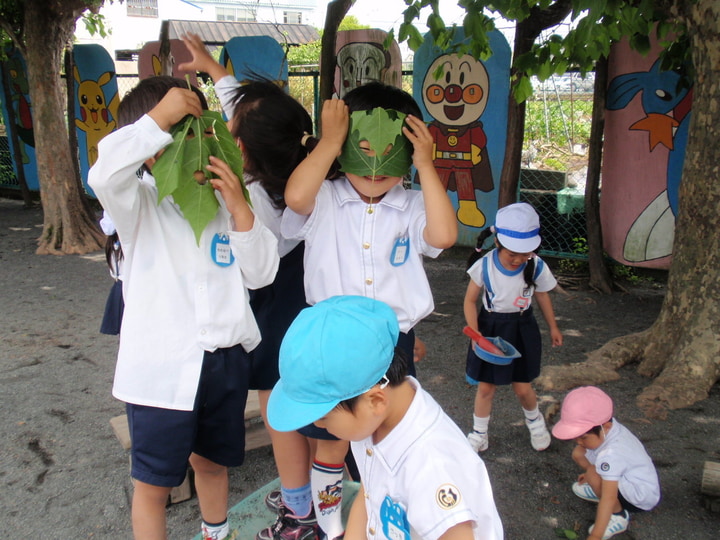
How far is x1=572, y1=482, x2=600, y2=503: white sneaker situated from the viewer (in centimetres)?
262

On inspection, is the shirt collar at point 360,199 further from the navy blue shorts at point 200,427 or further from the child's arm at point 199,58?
the child's arm at point 199,58

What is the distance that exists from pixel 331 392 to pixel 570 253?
5.18 metres

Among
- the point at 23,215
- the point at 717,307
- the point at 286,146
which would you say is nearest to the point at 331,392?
the point at 286,146

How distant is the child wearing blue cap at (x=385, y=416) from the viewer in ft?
4.03

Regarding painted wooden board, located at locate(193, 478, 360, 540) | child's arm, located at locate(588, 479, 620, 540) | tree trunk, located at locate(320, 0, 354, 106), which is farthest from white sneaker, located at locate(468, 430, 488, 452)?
tree trunk, located at locate(320, 0, 354, 106)

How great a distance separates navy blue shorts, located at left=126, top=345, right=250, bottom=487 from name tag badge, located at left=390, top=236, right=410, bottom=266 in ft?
1.79

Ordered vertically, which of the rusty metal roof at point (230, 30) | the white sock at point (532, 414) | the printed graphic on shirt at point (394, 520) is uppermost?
the rusty metal roof at point (230, 30)

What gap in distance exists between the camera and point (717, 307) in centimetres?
347

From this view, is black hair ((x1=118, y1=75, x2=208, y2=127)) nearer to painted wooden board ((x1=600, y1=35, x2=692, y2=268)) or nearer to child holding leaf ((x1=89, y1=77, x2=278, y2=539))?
child holding leaf ((x1=89, y1=77, x2=278, y2=539))

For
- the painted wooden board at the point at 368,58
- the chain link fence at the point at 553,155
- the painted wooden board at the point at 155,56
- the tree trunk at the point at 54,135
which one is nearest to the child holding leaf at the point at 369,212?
the chain link fence at the point at 553,155

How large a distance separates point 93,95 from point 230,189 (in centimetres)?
784

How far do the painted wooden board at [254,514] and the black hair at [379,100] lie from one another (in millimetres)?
1379

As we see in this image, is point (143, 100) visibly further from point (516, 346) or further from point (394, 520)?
point (516, 346)

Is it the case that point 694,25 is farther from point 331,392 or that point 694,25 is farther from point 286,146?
point 331,392
